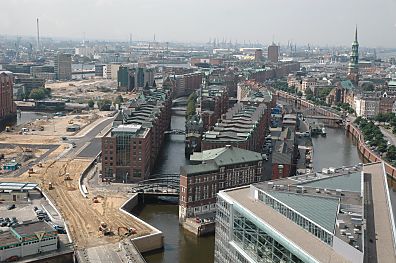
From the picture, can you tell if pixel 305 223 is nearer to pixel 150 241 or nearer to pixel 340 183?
pixel 340 183

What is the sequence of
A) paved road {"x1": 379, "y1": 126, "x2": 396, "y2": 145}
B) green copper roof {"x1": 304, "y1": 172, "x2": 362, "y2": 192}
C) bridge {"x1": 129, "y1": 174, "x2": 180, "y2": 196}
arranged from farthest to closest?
paved road {"x1": 379, "y1": 126, "x2": 396, "y2": 145}
bridge {"x1": 129, "y1": 174, "x2": 180, "y2": 196}
green copper roof {"x1": 304, "y1": 172, "x2": 362, "y2": 192}

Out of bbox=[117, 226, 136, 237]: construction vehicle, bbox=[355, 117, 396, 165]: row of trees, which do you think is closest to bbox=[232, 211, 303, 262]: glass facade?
bbox=[117, 226, 136, 237]: construction vehicle

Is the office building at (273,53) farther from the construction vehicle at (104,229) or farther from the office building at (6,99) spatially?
the construction vehicle at (104,229)

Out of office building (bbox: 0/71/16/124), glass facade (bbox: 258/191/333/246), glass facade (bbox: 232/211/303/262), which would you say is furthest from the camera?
office building (bbox: 0/71/16/124)

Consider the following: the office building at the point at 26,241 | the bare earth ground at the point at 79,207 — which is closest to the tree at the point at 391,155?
the bare earth ground at the point at 79,207

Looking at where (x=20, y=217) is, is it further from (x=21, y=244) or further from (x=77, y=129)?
(x=77, y=129)

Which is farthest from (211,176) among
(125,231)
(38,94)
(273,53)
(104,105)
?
(273,53)

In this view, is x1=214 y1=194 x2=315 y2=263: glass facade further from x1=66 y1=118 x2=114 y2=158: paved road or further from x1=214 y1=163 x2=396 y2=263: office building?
x1=66 y1=118 x2=114 y2=158: paved road

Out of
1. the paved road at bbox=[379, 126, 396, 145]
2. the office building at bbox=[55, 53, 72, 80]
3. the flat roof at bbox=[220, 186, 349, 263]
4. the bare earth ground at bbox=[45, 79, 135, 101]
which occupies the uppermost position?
the office building at bbox=[55, 53, 72, 80]
